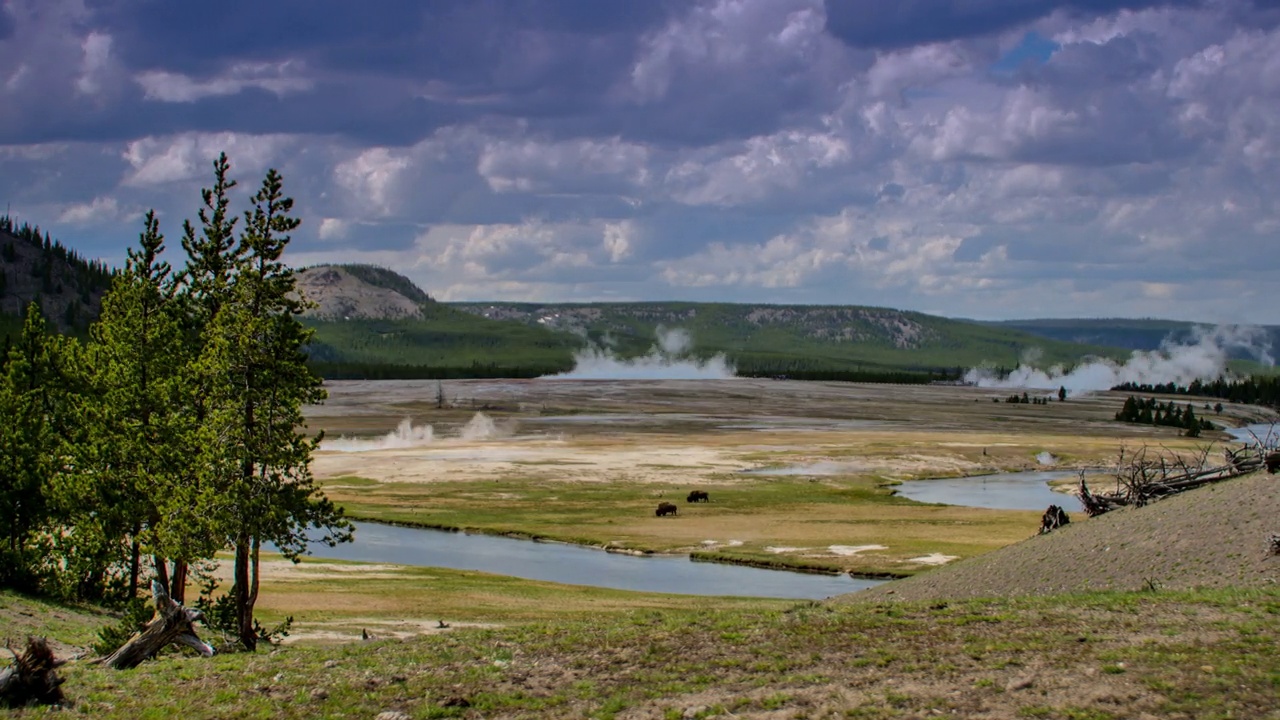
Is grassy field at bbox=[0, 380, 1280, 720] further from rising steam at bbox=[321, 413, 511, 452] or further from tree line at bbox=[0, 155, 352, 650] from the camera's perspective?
rising steam at bbox=[321, 413, 511, 452]

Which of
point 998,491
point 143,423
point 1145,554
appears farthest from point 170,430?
point 998,491

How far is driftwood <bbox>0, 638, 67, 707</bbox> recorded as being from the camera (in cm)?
1984

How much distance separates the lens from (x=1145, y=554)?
32719mm

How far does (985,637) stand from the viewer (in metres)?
23.7

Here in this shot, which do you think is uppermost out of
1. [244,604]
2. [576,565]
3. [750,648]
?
[750,648]

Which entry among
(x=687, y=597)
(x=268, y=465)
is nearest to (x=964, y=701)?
(x=268, y=465)

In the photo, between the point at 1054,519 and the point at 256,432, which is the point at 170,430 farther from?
the point at 1054,519

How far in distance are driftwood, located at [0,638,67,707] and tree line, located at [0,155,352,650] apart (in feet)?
33.7

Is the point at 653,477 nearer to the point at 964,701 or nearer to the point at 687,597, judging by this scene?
the point at 687,597

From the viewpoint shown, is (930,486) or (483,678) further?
(930,486)

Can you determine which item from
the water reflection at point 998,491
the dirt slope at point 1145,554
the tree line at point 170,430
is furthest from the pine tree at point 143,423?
the water reflection at point 998,491

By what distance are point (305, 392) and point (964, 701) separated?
21489 mm

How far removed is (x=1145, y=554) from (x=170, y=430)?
96.4 ft

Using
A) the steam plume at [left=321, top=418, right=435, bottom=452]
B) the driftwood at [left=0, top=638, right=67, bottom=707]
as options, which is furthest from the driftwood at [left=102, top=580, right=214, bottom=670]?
the steam plume at [left=321, top=418, right=435, bottom=452]
